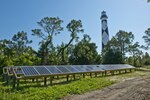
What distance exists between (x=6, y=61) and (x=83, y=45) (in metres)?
23.9

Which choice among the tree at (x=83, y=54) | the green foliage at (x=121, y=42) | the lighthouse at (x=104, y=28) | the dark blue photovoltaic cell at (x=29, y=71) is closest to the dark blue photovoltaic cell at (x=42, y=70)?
the dark blue photovoltaic cell at (x=29, y=71)

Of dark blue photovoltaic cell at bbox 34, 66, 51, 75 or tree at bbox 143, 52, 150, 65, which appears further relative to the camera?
tree at bbox 143, 52, 150, 65

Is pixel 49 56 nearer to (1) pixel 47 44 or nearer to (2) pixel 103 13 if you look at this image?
(1) pixel 47 44

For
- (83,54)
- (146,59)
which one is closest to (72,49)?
(83,54)

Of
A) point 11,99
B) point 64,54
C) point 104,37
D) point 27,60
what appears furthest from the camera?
point 104,37

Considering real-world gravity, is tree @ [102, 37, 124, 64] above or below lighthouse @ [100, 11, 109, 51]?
below

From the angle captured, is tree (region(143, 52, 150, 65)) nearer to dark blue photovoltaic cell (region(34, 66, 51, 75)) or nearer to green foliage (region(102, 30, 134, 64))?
green foliage (region(102, 30, 134, 64))

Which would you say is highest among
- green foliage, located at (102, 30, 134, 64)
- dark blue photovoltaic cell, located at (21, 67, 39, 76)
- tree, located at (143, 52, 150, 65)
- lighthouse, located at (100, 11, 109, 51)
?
lighthouse, located at (100, 11, 109, 51)

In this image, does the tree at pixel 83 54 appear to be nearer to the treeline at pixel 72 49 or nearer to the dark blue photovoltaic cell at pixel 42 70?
the treeline at pixel 72 49

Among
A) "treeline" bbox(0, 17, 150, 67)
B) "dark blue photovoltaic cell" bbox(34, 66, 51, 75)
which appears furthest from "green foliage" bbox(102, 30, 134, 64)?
"dark blue photovoltaic cell" bbox(34, 66, 51, 75)

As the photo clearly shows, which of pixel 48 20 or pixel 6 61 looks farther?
pixel 48 20

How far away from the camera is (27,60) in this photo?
92.0 feet

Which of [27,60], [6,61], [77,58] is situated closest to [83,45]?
[77,58]

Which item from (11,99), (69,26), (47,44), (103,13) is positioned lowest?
(11,99)
